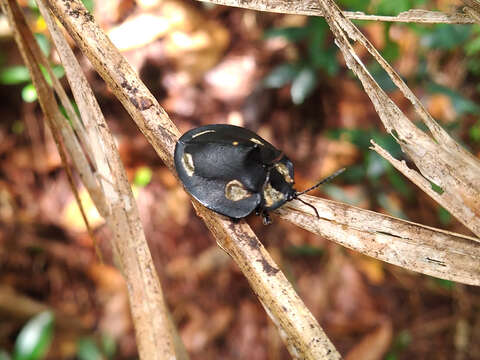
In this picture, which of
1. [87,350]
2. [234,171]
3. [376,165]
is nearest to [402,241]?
[234,171]

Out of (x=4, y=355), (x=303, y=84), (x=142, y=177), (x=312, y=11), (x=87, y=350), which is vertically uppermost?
(x=312, y=11)

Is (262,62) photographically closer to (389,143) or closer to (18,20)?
(389,143)

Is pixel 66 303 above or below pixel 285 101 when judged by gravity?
below

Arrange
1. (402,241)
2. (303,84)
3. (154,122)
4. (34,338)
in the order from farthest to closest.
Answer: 1. (303,84)
2. (34,338)
3. (154,122)
4. (402,241)

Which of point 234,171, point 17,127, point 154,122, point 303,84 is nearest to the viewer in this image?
point 154,122

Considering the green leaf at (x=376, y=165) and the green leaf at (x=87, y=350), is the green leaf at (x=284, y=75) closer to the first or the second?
the green leaf at (x=376, y=165)

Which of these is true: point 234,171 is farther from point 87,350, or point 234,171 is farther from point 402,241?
point 87,350

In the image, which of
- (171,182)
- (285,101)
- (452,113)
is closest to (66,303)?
(171,182)

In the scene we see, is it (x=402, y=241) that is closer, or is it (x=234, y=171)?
(x=402, y=241)
